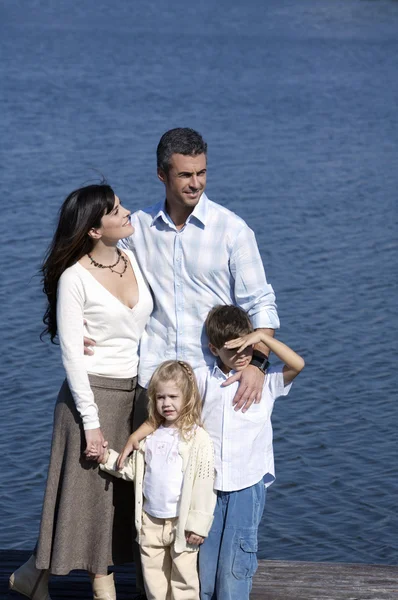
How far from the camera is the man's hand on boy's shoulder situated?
3.76 m

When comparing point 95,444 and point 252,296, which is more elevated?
point 252,296

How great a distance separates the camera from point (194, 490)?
12.2ft

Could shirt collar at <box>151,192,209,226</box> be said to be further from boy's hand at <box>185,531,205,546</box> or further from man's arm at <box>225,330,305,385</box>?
boy's hand at <box>185,531,205,546</box>

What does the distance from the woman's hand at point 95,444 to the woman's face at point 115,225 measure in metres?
0.64

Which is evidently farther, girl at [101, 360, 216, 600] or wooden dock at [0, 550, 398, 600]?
wooden dock at [0, 550, 398, 600]

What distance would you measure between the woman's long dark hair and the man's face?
0.20 meters

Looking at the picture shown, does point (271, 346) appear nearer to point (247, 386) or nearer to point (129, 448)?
point (247, 386)

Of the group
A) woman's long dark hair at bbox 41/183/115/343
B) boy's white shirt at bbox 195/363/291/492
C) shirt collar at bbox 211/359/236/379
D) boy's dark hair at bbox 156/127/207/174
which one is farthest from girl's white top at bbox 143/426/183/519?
boy's dark hair at bbox 156/127/207/174

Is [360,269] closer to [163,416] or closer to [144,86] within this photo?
[163,416]

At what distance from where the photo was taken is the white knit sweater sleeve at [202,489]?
146 inches

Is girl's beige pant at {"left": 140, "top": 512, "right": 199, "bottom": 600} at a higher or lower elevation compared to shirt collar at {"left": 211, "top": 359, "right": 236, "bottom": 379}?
lower

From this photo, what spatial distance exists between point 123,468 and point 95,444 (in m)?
0.13

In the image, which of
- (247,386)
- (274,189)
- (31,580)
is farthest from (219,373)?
(274,189)

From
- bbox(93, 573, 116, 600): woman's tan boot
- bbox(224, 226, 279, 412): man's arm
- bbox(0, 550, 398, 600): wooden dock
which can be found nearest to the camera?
bbox(224, 226, 279, 412): man's arm
